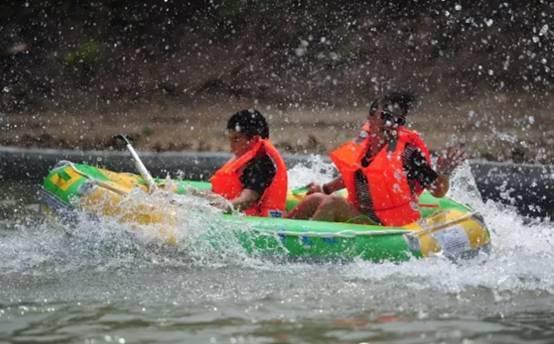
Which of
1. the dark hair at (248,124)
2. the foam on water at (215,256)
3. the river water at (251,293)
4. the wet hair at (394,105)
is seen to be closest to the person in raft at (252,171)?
the dark hair at (248,124)

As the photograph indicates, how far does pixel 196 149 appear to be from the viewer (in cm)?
1438

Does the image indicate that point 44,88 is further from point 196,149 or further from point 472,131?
point 472,131

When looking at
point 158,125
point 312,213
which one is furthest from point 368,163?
point 158,125

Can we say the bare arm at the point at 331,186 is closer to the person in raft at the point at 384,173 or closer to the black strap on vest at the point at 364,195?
the person in raft at the point at 384,173

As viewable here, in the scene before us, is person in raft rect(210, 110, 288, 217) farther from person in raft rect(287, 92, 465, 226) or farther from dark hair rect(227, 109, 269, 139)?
person in raft rect(287, 92, 465, 226)

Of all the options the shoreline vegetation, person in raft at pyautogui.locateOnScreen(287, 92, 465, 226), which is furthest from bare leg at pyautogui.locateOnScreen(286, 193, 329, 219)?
the shoreline vegetation

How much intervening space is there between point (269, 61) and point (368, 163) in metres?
8.69

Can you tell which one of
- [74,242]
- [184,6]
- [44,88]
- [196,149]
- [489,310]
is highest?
[184,6]

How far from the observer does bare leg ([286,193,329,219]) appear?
873 centimetres

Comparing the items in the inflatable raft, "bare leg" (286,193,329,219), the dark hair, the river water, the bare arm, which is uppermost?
the dark hair

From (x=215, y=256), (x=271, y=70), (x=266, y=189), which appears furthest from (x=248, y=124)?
(x=271, y=70)

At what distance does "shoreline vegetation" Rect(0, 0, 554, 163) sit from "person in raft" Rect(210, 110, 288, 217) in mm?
5708

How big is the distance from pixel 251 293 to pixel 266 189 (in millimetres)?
1392

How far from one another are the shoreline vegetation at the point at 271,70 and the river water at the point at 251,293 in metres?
5.97
